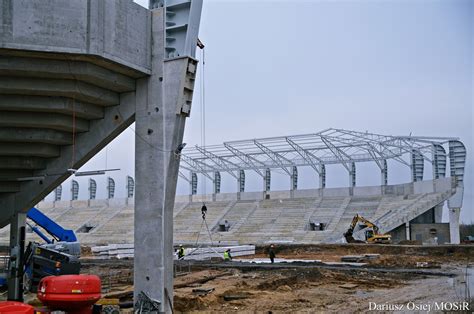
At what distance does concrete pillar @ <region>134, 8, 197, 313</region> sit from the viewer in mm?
12414

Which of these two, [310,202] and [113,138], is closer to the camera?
[113,138]

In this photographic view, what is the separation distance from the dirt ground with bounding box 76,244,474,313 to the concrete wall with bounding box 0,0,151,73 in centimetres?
748

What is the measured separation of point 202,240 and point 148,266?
41.1 metres

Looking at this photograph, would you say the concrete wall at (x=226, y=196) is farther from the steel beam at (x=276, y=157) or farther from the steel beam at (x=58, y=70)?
the steel beam at (x=58, y=70)

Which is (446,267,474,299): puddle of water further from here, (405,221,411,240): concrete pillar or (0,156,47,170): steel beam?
(405,221,411,240): concrete pillar

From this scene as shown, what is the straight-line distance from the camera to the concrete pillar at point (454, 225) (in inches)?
1751

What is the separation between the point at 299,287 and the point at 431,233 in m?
30.7

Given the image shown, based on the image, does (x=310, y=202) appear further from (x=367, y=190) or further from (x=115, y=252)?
(x=115, y=252)

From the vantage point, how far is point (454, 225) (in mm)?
45125

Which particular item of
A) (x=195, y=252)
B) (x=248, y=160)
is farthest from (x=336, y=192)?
(x=195, y=252)

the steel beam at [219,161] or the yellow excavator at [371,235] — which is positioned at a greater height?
the steel beam at [219,161]

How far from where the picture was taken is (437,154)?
48.8m

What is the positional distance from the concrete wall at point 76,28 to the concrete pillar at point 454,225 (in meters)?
39.4

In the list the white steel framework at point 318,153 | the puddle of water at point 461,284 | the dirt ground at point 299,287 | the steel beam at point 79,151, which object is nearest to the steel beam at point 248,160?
the white steel framework at point 318,153
